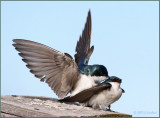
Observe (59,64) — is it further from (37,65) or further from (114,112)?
(114,112)

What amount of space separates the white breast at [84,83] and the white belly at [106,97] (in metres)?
0.13

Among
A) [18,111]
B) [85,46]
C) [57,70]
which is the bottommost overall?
[18,111]

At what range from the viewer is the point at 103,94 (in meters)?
3.57

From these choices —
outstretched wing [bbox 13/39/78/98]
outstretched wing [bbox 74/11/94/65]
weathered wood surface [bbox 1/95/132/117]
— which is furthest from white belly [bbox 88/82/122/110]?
outstretched wing [bbox 74/11/94/65]

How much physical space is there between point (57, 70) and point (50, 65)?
0.27ft

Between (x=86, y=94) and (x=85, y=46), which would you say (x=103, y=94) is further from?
(x=85, y=46)

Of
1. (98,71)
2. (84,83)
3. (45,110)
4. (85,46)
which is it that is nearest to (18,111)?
(45,110)

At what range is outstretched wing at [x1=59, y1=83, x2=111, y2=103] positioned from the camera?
3529 mm

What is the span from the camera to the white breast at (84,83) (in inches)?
143

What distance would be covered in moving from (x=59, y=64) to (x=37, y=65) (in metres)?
0.22

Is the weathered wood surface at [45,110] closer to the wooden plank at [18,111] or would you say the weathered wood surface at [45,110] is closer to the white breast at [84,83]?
the wooden plank at [18,111]

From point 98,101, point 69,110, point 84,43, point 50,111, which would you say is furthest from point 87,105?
point 84,43

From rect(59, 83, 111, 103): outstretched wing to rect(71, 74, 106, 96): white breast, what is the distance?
0.06 meters

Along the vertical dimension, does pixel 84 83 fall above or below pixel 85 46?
below
